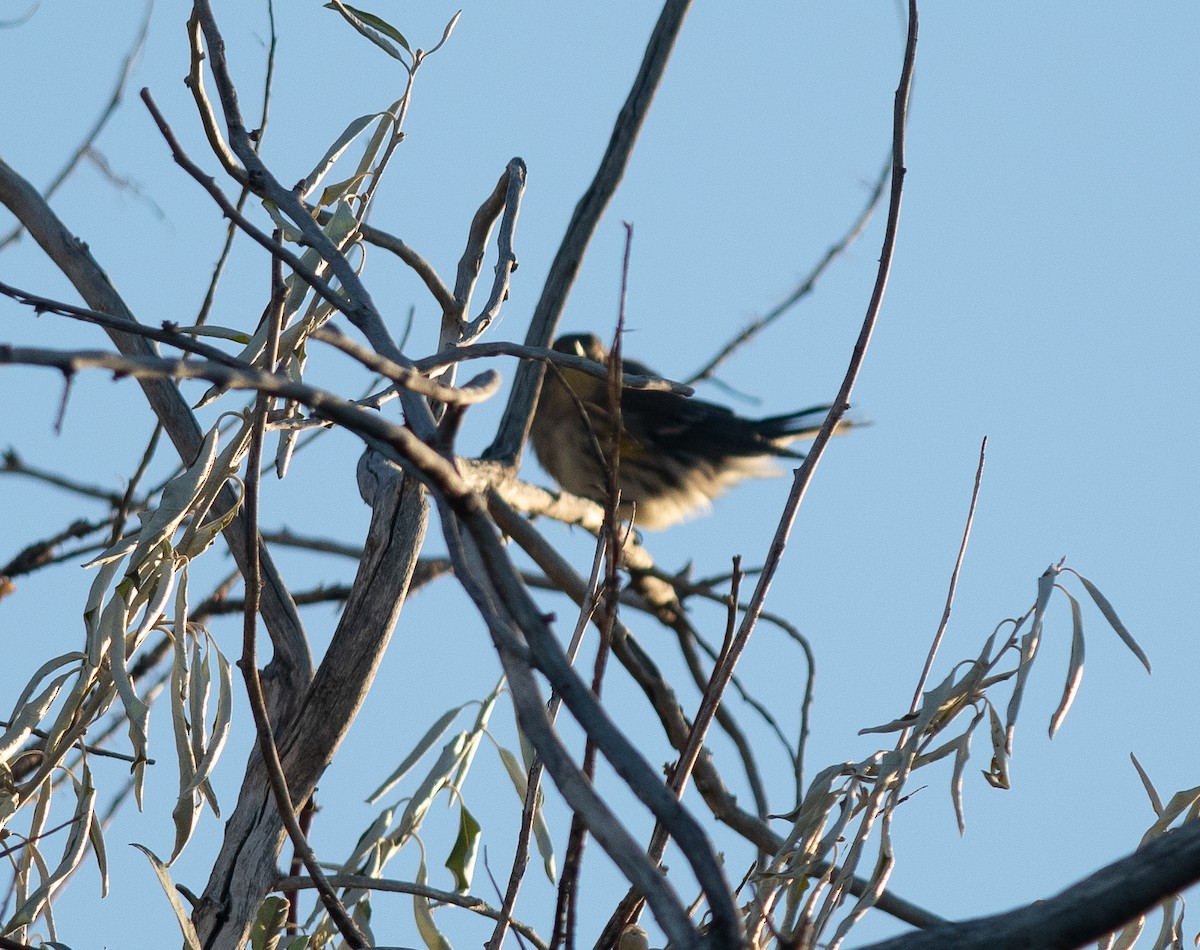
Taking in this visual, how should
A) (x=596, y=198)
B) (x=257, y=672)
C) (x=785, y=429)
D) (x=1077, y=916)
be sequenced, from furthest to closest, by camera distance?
(x=785, y=429) < (x=596, y=198) < (x=257, y=672) < (x=1077, y=916)

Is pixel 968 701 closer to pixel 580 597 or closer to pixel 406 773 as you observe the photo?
pixel 406 773

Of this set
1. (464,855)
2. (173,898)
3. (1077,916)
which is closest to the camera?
(1077,916)

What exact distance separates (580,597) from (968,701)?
163cm

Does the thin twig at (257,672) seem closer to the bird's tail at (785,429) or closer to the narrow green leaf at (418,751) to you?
the narrow green leaf at (418,751)

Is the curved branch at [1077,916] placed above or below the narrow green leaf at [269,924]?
below

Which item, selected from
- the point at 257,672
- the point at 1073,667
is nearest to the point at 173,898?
the point at 257,672

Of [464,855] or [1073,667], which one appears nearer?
[1073,667]

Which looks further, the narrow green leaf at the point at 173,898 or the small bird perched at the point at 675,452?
the small bird perched at the point at 675,452

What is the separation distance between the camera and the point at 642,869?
28.6 inches

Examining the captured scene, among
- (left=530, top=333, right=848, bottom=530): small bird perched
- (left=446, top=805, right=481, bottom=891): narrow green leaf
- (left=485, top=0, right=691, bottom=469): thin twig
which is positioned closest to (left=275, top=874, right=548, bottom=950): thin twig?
(left=446, top=805, right=481, bottom=891): narrow green leaf

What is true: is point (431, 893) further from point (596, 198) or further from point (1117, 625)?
point (596, 198)

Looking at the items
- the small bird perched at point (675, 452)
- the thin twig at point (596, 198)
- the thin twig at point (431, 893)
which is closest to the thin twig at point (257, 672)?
the thin twig at point (431, 893)

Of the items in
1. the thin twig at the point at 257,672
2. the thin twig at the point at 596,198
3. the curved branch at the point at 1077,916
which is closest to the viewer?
the curved branch at the point at 1077,916

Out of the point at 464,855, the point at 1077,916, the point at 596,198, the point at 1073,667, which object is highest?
the point at 596,198
